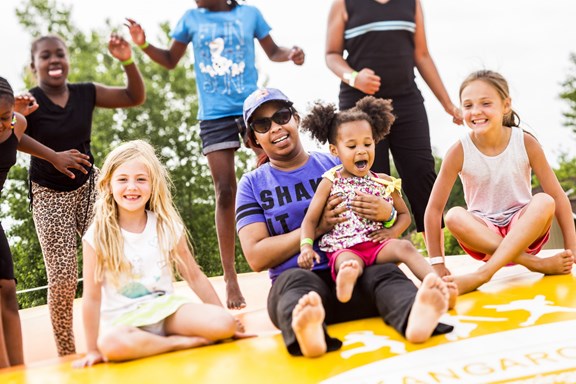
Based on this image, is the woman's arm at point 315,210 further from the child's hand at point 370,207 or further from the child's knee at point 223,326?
the child's knee at point 223,326

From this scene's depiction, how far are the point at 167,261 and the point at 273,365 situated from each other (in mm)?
619

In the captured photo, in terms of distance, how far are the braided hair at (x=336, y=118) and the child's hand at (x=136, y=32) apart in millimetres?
1231

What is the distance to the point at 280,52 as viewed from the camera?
12.9 ft

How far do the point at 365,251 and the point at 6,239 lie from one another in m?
1.48

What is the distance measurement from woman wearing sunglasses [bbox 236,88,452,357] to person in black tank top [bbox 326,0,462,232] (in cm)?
67

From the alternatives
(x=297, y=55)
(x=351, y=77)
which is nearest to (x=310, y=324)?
(x=351, y=77)

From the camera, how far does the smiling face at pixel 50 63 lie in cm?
365

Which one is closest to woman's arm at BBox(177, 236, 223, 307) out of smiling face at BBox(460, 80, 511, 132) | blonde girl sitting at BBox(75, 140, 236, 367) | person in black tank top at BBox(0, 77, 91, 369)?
blonde girl sitting at BBox(75, 140, 236, 367)

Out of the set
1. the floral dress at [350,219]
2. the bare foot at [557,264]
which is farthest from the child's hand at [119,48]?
the bare foot at [557,264]

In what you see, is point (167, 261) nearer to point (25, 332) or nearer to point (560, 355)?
point (560, 355)

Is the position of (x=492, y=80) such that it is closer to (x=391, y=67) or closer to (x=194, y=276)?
(x=391, y=67)

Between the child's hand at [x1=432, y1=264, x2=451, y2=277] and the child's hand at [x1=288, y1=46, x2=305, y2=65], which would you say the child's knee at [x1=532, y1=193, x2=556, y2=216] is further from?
the child's hand at [x1=288, y1=46, x2=305, y2=65]

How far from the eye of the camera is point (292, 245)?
9.12 feet

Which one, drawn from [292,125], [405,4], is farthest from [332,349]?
[405,4]
